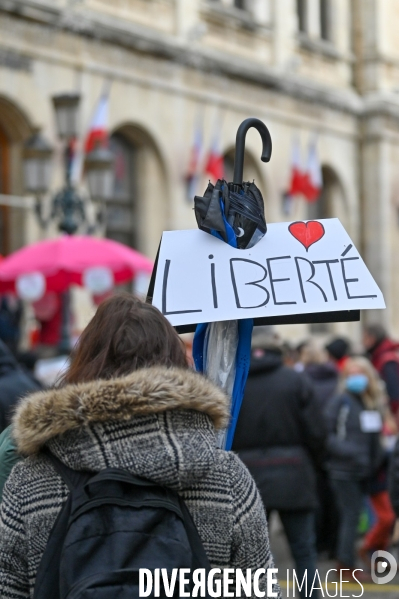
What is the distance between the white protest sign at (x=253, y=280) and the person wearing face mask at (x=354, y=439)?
16.5ft

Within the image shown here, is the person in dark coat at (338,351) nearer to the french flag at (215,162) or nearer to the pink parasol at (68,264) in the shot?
the pink parasol at (68,264)

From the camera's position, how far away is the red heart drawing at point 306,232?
358 centimetres

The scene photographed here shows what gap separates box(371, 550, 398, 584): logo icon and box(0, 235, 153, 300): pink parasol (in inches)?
142

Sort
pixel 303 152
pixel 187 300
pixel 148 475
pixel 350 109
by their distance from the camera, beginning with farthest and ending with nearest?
1. pixel 350 109
2. pixel 303 152
3. pixel 187 300
4. pixel 148 475

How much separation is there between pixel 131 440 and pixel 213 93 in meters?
18.3

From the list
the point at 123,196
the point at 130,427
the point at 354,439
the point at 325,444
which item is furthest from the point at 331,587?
the point at 123,196

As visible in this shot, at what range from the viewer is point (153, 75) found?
18984 millimetres

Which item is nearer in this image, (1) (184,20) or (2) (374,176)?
(1) (184,20)

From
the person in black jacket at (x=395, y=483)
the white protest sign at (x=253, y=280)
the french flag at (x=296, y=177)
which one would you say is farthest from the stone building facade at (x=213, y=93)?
the white protest sign at (x=253, y=280)

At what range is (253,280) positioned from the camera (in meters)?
3.43

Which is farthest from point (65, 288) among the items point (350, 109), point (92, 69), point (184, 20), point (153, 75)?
point (350, 109)

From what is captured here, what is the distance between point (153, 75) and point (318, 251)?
15.9 meters

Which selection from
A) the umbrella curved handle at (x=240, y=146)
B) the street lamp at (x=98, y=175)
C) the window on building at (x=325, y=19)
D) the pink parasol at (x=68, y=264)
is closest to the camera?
the umbrella curved handle at (x=240, y=146)

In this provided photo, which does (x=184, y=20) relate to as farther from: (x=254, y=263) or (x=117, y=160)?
(x=254, y=263)
